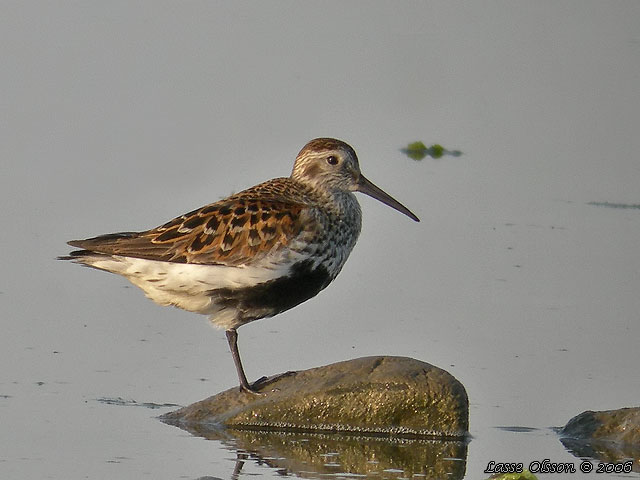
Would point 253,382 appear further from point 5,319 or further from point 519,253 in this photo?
point 519,253

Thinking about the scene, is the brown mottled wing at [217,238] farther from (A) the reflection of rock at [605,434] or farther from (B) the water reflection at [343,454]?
(A) the reflection of rock at [605,434]

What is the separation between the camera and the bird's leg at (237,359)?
9.72m

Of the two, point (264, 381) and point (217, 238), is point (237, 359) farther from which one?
point (217, 238)

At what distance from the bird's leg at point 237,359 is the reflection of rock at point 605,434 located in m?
1.84

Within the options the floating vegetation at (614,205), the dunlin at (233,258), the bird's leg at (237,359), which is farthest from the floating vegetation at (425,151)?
the bird's leg at (237,359)

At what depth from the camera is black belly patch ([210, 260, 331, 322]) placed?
985 cm

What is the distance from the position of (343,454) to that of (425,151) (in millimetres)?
7133

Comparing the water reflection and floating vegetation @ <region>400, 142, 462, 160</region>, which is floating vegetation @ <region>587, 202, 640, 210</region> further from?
the water reflection

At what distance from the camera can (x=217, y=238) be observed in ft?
32.4

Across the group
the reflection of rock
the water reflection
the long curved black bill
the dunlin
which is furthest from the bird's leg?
the reflection of rock

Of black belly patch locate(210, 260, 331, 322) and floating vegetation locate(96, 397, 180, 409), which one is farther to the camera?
black belly patch locate(210, 260, 331, 322)

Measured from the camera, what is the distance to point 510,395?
1006 centimetres

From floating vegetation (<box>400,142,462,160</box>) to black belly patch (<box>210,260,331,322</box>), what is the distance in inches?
223

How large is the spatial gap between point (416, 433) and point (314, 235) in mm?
1394
